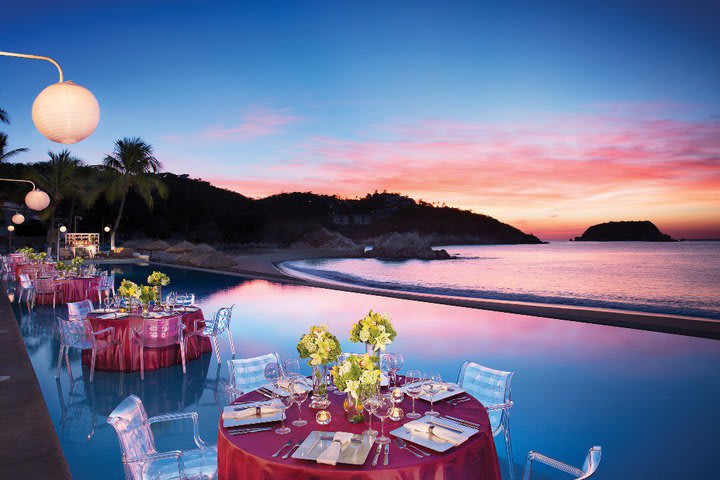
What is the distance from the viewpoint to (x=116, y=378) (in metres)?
5.48

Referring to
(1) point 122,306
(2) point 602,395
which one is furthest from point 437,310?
(1) point 122,306

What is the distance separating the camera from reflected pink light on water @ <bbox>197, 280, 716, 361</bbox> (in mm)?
7383

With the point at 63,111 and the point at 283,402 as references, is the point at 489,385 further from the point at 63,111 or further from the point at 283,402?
the point at 63,111

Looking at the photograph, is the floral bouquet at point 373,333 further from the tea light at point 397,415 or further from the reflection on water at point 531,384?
the reflection on water at point 531,384

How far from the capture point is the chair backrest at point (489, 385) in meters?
3.10

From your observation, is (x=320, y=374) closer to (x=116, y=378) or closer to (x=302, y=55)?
(x=116, y=378)

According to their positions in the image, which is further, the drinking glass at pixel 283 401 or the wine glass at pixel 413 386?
the wine glass at pixel 413 386

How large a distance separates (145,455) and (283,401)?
2.41ft

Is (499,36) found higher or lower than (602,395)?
higher

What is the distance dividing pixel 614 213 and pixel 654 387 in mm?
69328

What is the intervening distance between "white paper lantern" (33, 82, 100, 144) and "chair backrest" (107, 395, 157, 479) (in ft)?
7.34

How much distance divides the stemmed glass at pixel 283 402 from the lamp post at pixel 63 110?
8.50 ft

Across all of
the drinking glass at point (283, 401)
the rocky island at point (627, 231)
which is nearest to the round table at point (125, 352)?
the drinking glass at point (283, 401)

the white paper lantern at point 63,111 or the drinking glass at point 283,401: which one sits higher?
the white paper lantern at point 63,111
